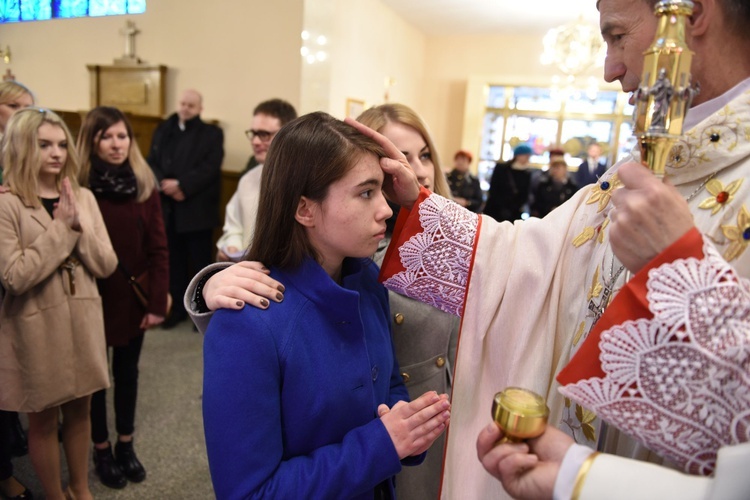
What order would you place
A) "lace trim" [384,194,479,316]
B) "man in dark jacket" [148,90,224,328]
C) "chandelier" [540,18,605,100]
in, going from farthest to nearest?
"chandelier" [540,18,605,100]
"man in dark jacket" [148,90,224,328]
"lace trim" [384,194,479,316]

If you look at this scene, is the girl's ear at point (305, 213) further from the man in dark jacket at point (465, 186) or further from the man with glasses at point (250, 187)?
the man in dark jacket at point (465, 186)

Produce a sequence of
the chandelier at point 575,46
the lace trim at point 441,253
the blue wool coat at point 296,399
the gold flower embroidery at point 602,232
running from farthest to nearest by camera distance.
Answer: the chandelier at point 575,46 → the lace trim at point 441,253 → the gold flower embroidery at point 602,232 → the blue wool coat at point 296,399

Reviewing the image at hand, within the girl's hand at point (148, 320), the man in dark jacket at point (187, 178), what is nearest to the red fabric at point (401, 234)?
the girl's hand at point (148, 320)

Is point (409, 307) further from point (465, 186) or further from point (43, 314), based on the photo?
point (465, 186)

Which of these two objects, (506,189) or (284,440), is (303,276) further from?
(506,189)

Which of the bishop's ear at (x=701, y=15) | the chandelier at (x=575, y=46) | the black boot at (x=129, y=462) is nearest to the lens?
the bishop's ear at (x=701, y=15)

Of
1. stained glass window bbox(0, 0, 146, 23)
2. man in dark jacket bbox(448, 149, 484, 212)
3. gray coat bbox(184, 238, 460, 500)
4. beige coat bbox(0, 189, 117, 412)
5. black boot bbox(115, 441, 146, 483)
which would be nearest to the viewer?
gray coat bbox(184, 238, 460, 500)

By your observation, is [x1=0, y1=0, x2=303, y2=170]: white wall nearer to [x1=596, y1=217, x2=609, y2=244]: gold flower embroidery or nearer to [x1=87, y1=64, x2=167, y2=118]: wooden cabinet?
[x1=87, y1=64, x2=167, y2=118]: wooden cabinet

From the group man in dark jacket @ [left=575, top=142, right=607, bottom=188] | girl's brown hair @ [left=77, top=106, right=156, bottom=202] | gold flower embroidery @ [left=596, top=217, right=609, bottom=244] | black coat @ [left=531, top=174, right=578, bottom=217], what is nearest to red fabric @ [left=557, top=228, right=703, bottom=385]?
gold flower embroidery @ [left=596, top=217, right=609, bottom=244]

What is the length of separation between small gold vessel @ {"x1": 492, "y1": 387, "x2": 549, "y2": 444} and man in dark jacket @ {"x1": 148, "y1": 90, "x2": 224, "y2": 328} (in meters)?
4.38

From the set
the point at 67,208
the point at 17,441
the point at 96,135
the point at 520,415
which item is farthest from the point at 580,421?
the point at 17,441

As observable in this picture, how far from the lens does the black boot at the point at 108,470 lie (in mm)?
2543

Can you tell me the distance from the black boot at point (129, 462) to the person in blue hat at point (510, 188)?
476 centimetres

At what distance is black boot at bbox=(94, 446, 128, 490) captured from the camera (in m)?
2.54
